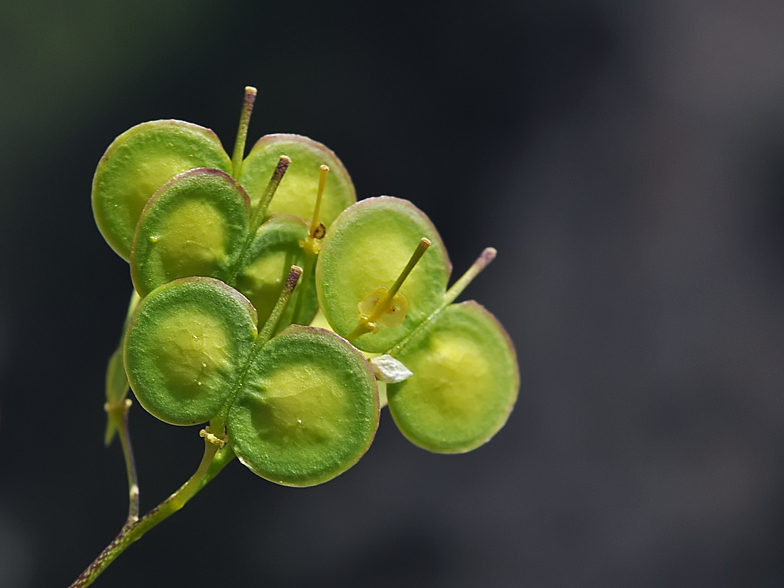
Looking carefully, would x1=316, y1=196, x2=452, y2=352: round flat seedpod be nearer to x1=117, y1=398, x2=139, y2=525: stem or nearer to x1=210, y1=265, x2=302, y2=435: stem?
x1=210, y1=265, x2=302, y2=435: stem

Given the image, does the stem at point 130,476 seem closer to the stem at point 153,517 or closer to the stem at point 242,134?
the stem at point 153,517

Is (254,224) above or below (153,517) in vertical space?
above

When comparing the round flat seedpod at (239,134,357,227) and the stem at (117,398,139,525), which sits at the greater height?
the round flat seedpod at (239,134,357,227)

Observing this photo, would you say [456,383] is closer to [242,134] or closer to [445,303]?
[445,303]

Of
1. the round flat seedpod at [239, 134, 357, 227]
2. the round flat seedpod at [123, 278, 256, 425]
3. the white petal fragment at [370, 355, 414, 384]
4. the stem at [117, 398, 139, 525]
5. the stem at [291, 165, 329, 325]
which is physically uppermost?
the round flat seedpod at [239, 134, 357, 227]

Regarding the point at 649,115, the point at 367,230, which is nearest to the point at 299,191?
the point at 367,230

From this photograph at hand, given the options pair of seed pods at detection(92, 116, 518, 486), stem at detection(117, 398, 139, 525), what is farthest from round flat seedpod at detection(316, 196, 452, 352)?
stem at detection(117, 398, 139, 525)

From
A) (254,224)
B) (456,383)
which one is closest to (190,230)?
(254,224)
